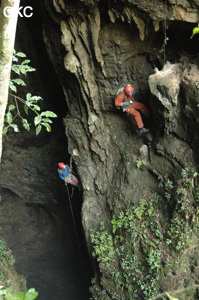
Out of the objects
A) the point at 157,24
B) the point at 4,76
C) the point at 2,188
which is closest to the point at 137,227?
the point at 157,24

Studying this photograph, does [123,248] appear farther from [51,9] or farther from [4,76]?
[51,9]

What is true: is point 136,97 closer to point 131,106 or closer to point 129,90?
point 131,106

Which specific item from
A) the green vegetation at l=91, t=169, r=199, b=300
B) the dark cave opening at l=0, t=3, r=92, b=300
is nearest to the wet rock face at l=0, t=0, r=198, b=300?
the green vegetation at l=91, t=169, r=199, b=300

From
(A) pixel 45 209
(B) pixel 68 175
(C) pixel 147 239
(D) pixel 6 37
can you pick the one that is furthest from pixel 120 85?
(A) pixel 45 209

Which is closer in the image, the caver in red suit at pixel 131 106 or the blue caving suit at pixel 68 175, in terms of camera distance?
the caver in red suit at pixel 131 106

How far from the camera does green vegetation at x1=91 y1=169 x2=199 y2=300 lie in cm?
629

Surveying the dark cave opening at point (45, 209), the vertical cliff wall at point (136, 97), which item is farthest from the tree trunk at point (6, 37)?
the dark cave opening at point (45, 209)

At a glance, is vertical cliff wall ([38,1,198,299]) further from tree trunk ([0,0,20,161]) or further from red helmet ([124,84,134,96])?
tree trunk ([0,0,20,161])

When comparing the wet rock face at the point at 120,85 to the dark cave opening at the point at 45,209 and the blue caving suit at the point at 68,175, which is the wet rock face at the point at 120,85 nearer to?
the blue caving suit at the point at 68,175

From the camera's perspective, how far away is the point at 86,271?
34.7 feet

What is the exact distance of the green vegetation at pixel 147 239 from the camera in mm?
6285

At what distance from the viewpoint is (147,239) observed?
6641 millimetres

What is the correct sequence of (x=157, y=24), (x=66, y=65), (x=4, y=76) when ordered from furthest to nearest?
(x=66, y=65) → (x=157, y=24) → (x=4, y=76)

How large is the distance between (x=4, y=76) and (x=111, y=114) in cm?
507
